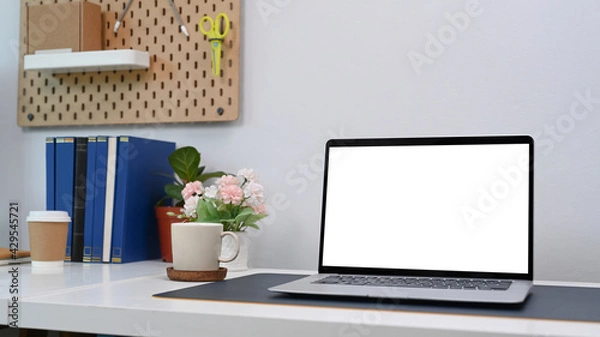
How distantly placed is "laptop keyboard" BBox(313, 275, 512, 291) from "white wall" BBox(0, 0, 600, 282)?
0.63 feet

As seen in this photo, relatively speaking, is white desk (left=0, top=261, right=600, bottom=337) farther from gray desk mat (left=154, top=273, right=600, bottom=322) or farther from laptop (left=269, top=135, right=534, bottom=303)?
laptop (left=269, top=135, right=534, bottom=303)

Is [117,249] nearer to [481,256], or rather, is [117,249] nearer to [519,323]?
[481,256]

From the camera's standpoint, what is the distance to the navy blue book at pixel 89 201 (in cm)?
150

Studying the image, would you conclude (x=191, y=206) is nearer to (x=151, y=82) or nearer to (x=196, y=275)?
(x=196, y=275)

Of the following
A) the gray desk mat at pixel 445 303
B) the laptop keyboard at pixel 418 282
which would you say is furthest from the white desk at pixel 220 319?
the laptop keyboard at pixel 418 282

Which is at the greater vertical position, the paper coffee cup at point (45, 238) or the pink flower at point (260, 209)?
the pink flower at point (260, 209)

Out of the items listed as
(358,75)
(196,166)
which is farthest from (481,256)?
(196,166)

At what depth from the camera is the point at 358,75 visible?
1518 millimetres

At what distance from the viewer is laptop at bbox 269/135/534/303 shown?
1096mm

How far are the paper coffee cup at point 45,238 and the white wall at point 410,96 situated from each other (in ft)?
1.33

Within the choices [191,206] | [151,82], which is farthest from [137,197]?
[151,82]

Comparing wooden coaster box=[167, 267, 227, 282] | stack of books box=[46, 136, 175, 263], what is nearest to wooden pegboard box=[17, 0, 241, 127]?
stack of books box=[46, 136, 175, 263]

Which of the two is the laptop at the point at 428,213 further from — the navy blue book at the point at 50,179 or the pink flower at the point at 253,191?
the navy blue book at the point at 50,179

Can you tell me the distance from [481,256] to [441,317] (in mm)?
324
